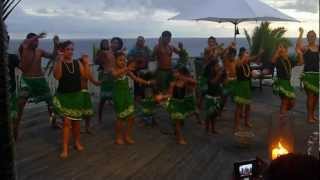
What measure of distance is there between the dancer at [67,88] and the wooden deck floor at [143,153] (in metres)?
0.54

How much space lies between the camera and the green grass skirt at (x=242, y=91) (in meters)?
9.21

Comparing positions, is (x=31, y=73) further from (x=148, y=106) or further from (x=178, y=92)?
(x=178, y=92)

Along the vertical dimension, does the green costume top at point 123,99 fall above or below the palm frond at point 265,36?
below

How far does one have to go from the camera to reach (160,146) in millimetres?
8406

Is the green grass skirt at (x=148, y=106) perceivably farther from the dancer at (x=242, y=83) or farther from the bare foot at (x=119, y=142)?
the dancer at (x=242, y=83)

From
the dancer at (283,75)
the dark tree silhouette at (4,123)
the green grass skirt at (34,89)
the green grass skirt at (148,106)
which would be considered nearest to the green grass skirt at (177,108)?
the green grass skirt at (148,106)

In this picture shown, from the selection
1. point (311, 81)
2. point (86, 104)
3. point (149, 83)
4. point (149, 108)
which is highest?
point (149, 83)

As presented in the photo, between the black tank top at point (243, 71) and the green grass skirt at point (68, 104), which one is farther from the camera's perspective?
the black tank top at point (243, 71)

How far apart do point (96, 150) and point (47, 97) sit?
1576 millimetres

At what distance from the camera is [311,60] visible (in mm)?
9742

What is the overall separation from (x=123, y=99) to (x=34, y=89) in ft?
5.32

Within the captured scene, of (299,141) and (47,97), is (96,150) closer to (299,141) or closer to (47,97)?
(47,97)

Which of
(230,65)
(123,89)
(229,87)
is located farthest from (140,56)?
(123,89)

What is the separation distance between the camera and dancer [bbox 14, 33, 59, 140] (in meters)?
8.66
